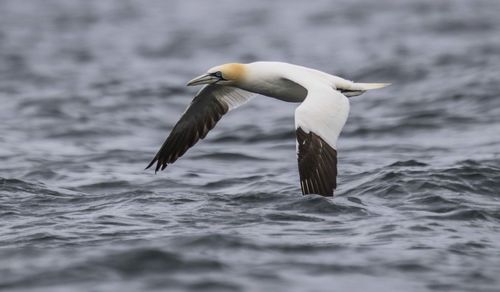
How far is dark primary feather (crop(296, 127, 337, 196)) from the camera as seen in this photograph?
32.8 ft

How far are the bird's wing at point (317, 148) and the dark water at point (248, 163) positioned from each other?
1.11 ft

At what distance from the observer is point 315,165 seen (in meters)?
10.0

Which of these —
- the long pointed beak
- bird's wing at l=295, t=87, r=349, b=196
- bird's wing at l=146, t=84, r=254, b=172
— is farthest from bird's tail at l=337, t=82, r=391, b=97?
bird's wing at l=146, t=84, r=254, b=172

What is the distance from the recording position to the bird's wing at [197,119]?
40.2ft

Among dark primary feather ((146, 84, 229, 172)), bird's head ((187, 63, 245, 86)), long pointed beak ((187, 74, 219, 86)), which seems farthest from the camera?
dark primary feather ((146, 84, 229, 172))

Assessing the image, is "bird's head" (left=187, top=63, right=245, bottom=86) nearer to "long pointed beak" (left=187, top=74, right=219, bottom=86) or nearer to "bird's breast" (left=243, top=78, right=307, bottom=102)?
"long pointed beak" (left=187, top=74, right=219, bottom=86)

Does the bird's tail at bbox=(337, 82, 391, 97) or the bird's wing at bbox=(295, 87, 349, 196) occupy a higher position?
the bird's tail at bbox=(337, 82, 391, 97)

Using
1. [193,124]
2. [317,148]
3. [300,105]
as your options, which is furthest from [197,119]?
[317,148]

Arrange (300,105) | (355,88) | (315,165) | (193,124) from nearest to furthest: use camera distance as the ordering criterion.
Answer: (315,165)
(300,105)
(355,88)
(193,124)

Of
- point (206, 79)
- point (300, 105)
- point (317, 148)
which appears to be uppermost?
point (206, 79)

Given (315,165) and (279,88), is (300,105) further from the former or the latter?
(279,88)

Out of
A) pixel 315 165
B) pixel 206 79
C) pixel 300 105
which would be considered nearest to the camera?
pixel 315 165

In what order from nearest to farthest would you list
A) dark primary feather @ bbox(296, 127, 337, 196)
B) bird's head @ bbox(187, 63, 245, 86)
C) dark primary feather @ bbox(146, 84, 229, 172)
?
dark primary feather @ bbox(296, 127, 337, 196) → bird's head @ bbox(187, 63, 245, 86) → dark primary feather @ bbox(146, 84, 229, 172)

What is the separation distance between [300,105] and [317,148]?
514mm
